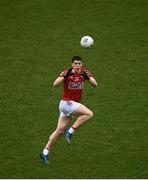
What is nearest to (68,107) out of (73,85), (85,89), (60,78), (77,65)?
(73,85)

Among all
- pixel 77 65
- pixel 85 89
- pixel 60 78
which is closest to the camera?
pixel 60 78

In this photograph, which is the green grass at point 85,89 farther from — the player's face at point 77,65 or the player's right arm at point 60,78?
the player's face at point 77,65

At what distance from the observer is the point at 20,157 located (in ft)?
54.1

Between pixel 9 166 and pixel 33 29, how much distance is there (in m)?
11.7

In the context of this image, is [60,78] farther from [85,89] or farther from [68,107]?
[85,89]

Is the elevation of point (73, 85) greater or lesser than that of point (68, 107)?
greater

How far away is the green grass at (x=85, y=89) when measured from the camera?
16.3 metres

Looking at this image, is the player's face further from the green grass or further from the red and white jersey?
the green grass

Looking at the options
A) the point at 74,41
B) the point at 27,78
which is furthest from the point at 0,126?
the point at 74,41

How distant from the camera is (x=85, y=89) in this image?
21.5 m

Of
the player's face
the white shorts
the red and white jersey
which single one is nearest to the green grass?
the white shorts

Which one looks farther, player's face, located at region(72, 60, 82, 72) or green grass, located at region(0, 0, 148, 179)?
green grass, located at region(0, 0, 148, 179)

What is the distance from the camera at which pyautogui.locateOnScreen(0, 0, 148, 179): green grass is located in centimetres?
1630

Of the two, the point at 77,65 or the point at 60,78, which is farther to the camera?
the point at 77,65
